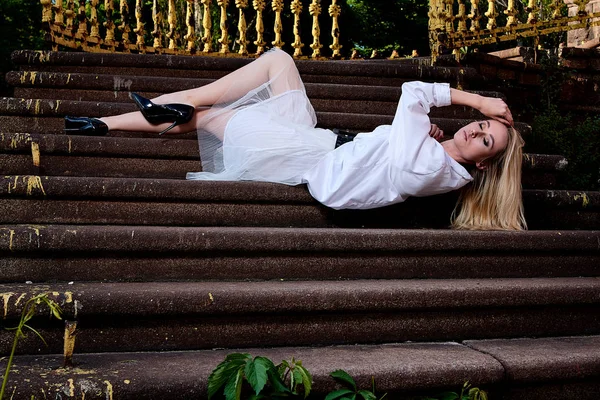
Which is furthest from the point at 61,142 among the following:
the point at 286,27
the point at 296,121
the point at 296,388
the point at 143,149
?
the point at 286,27

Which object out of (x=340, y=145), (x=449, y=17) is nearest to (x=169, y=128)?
(x=340, y=145)

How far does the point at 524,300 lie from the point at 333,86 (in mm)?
2252

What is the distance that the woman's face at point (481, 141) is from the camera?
3002 mm

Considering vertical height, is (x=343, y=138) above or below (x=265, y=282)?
above

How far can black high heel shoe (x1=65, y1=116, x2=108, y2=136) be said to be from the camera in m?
3.37

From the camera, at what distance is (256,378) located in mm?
1722

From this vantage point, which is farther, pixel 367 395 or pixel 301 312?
pixel 301 312

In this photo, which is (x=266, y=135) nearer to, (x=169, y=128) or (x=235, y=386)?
(x=169, y=128)

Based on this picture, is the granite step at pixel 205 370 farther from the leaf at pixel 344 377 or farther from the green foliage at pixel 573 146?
the green foliage at pixel 573 146

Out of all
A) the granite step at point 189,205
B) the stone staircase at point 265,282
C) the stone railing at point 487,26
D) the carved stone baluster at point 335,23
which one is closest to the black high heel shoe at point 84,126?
Result: the stone staircase at point 265,282

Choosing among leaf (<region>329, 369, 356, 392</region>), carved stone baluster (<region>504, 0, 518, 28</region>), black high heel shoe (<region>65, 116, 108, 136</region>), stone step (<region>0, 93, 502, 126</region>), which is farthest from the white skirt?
carved stone baluster (<region>504, 0, 518, 28</region>)

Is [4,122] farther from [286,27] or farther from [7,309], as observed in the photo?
[286,27]

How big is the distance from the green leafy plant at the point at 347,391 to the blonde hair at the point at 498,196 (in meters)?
1.34

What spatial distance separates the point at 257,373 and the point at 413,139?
4.94ft
